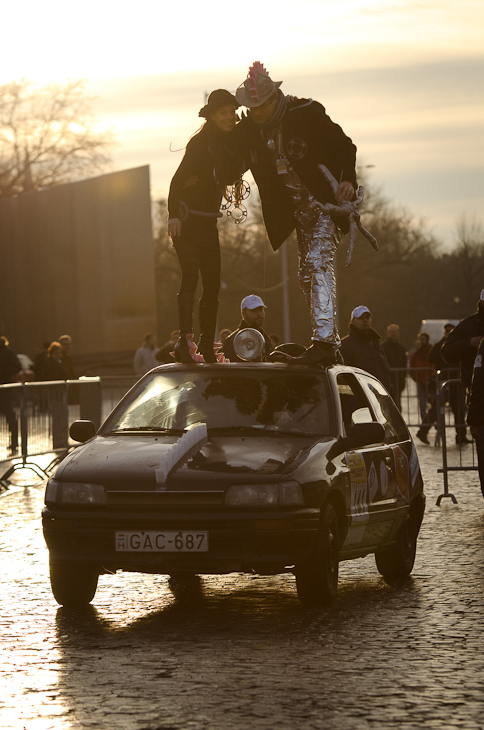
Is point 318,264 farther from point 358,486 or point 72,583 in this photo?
point 72,583

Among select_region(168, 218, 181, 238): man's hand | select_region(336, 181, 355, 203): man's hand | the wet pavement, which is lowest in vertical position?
the wet pavement

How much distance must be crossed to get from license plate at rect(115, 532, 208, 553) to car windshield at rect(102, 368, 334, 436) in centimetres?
96

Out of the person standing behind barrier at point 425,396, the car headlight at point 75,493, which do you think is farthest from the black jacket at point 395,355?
the car headlight at point 75,493

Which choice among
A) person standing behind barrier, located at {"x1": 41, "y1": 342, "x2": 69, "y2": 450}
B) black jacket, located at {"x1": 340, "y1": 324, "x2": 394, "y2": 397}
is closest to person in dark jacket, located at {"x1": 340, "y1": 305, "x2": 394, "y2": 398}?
black jacket, located at {"x1": 340, "y1": 324, "x2": 394, "y2": 397}

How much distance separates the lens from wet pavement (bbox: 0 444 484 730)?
5.59 metres

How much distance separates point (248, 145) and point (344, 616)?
13.0ft

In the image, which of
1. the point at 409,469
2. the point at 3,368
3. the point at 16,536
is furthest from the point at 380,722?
the point at 3,368

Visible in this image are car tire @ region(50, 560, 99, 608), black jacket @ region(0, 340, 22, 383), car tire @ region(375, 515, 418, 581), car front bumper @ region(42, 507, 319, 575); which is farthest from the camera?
black jacket @ region(0, 340, 22, 383)

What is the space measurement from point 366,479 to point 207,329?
2243 millimetres

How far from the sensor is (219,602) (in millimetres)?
8555

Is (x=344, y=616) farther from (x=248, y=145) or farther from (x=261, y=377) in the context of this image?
(x=248, y=145)

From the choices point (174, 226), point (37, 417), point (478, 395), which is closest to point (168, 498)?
point (174, 226)

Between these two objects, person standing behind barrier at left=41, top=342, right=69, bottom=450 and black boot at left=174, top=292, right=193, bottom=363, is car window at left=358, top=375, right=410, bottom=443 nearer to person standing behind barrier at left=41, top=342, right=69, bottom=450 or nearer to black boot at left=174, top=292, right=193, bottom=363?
black boot at left=174, top=292, right=193, bottom=363

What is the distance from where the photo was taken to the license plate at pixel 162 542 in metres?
7.56
